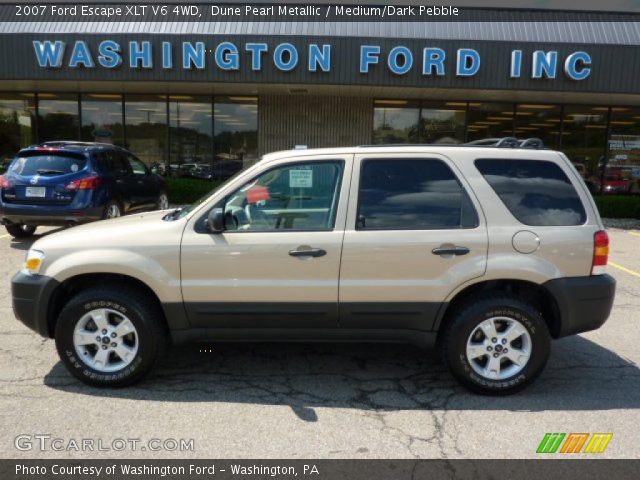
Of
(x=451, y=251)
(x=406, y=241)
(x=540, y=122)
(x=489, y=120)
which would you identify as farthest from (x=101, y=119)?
(x=451, y=251)

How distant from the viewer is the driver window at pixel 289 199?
12.2 ft

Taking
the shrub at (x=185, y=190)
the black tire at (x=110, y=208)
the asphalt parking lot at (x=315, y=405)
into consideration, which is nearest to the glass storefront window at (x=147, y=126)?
the shrub at (x=185, y=190)

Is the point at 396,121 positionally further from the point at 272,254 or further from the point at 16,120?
the point at 272,254

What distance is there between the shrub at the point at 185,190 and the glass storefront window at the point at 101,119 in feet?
9.60

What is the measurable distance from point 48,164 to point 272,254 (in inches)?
245

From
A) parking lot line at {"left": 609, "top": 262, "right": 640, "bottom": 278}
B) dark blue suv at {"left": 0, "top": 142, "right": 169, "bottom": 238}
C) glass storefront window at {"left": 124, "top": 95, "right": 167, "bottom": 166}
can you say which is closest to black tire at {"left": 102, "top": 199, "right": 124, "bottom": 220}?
dark blue suv at {"left": 0, "top": 142, "right": 169, "bottom": 238}

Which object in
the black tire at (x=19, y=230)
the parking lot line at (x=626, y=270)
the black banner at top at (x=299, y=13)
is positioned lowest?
the parking lot line at (x=626, y=270)

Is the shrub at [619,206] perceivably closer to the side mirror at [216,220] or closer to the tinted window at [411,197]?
the tinted window at [411,197]

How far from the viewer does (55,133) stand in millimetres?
15836

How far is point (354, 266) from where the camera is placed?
3619mm

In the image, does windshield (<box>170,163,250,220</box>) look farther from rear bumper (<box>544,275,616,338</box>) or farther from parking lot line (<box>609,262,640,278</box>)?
parking lot line (<box>609,262,640,278</box>)

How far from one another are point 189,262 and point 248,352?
122cm

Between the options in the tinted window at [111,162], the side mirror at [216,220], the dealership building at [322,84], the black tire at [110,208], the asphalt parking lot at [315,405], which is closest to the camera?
the asphalt parking lot at [315,405]

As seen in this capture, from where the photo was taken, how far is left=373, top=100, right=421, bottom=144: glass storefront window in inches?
607
